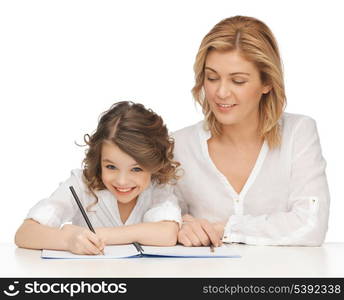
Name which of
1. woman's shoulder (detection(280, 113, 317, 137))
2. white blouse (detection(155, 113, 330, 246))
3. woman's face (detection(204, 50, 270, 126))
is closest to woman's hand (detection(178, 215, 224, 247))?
white blouse (detection(155, 113, 330, 246))

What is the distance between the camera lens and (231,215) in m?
2.47

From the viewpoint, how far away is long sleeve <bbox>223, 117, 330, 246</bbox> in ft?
7.49

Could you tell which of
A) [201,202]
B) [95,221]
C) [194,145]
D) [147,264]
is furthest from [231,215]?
[147,264]

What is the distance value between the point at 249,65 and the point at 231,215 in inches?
20.0

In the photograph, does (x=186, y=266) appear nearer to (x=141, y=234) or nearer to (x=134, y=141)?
(x=141, y=234)

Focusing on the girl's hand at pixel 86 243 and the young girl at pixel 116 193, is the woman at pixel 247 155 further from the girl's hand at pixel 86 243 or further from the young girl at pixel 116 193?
the girl's hand at pixel 86 243

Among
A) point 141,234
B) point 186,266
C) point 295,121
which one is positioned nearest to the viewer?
point 186,266

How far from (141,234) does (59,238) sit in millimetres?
246

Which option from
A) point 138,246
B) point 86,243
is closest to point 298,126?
point 138,246

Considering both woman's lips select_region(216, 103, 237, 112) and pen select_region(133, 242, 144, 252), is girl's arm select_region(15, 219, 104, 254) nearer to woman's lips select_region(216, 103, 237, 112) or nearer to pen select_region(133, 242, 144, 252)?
pen select_region(133, 242, 144, 252)

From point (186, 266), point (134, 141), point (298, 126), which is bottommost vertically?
point (186, 266)

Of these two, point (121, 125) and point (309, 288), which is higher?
point (121, 125)

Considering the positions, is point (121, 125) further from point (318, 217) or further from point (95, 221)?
point (318, 217)

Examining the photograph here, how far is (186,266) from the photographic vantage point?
1851 mm
